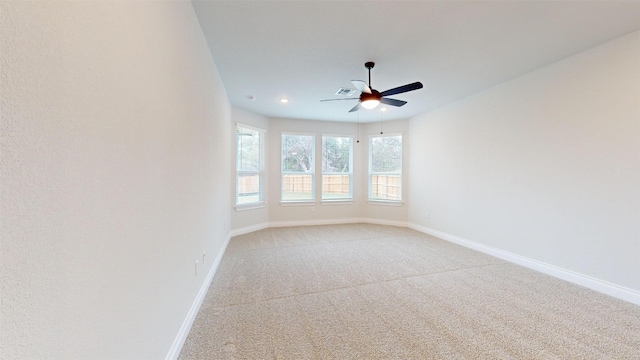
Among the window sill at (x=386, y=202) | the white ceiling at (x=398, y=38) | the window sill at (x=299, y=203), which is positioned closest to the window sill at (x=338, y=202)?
the window sill at (x=299, y=203)

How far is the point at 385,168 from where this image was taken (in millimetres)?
6215

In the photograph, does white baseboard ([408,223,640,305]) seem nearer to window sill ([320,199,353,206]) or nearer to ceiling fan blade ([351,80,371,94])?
window sill ([320,199,353,206])

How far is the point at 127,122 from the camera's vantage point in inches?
43.2

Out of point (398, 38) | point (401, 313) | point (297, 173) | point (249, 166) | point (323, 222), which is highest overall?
point (398, 38)

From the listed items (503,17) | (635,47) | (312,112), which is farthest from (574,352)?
(312,112)

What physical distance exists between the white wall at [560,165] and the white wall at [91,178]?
402 centimetres

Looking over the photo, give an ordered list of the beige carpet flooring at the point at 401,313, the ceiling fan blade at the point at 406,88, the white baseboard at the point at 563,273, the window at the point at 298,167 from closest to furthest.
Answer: the beige carpet flooring at the point at 401,313 → the white baseboard at the point at 563,273 → the ceiling fan blade at the point at 406,88 → the window at the point at 298,167

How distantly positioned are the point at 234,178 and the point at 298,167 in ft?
5.31

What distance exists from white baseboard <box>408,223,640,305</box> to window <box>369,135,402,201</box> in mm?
1932

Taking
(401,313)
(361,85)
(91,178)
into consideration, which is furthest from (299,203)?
(91,178)

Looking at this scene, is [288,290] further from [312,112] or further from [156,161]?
[312,112]

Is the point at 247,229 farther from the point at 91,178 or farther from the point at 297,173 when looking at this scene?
the point at 91,178

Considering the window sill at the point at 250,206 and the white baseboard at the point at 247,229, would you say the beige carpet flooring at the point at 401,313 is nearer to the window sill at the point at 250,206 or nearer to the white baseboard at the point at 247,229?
the white baseboard at the point at 247,229

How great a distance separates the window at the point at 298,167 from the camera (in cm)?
593
